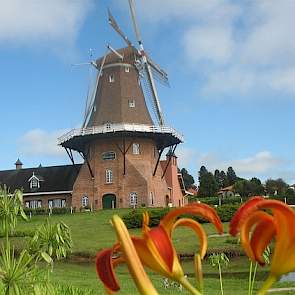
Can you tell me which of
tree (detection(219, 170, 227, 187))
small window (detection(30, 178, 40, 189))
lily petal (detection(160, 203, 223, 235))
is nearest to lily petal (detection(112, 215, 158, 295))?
lily petal (detection(160, 203, 223, 235))

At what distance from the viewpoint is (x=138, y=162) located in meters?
44.3

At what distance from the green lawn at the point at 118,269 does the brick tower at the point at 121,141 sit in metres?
3.75

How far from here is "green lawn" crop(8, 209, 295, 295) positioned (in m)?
12.0

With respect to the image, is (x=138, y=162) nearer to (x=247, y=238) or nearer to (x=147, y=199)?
(x=147, y=199)

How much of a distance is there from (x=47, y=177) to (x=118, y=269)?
40543 millimetres

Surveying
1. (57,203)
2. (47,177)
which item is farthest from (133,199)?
(47,177)

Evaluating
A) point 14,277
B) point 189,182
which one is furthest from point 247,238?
point 189,182

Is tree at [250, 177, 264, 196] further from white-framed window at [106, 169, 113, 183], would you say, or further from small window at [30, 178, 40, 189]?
small window at [30, 178, 40, 189]

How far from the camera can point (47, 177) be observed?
5038 cm

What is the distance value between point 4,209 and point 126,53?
44.3m

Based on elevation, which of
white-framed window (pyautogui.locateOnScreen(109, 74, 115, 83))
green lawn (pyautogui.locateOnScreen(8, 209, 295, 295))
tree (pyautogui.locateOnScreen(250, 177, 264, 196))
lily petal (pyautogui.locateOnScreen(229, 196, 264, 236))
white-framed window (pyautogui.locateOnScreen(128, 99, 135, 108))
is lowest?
green lawn (pyautogui.locateOnScreen(8, 209, 295, 295))

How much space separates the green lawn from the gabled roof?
835 centimetres

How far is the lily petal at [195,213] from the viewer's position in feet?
3.82

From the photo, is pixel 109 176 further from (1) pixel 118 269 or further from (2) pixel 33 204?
(1) pixel 118 269
